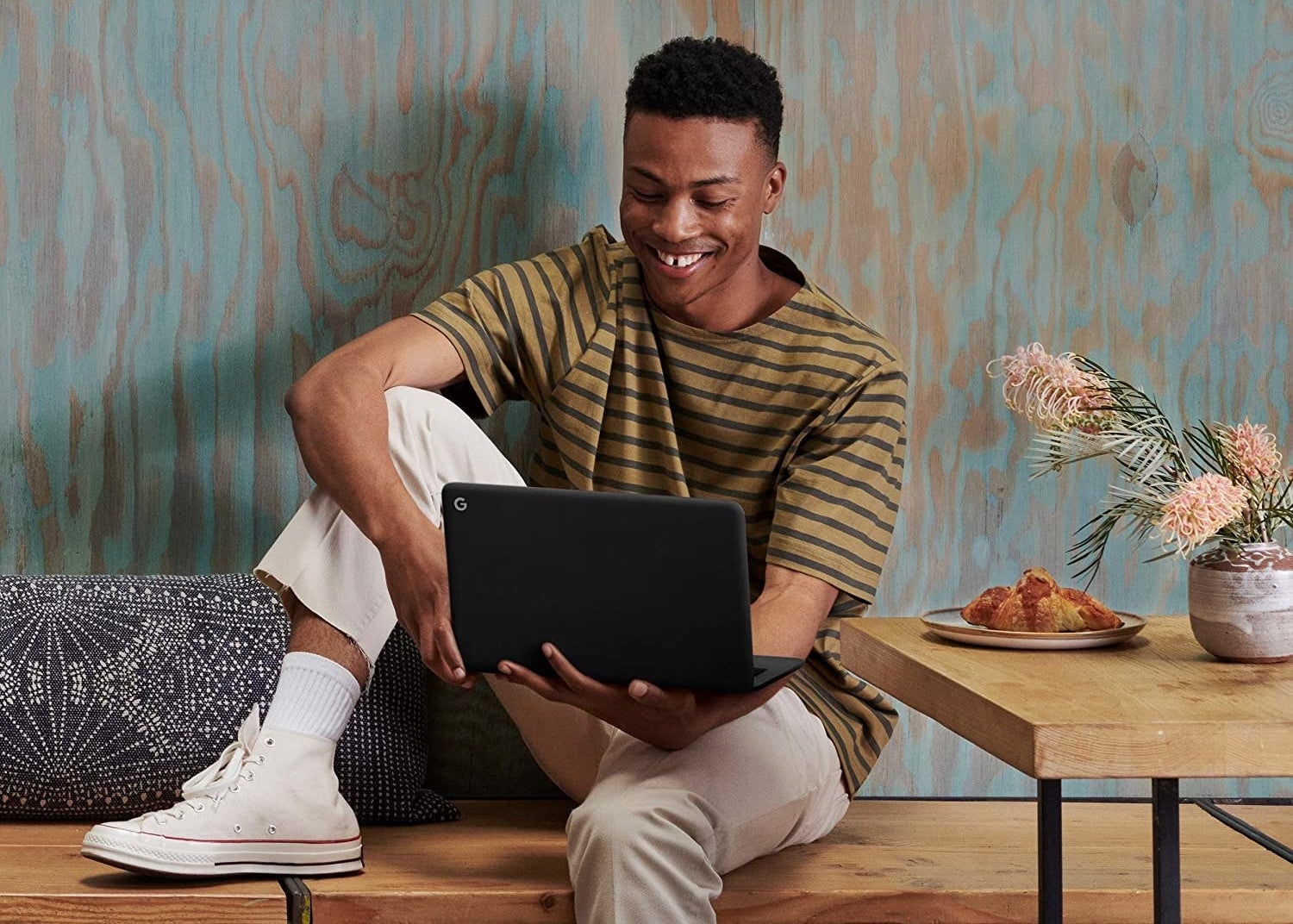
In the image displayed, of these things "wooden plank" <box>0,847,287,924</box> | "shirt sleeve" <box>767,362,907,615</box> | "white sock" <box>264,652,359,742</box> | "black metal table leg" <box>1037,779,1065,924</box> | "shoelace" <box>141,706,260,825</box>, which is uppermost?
"shirt sleeve" <box>767,362,907,615</box>

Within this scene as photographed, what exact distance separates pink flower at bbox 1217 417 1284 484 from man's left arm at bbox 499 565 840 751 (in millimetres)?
432

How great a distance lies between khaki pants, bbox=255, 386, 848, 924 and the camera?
4.09 ft

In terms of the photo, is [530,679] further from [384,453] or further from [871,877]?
[871,877]

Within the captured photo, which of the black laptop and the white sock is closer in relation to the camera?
the black laptop

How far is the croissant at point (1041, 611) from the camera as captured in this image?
130cm

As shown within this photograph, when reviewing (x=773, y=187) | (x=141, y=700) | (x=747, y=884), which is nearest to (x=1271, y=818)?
(x=747, y=884)

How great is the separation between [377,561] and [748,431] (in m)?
0.44

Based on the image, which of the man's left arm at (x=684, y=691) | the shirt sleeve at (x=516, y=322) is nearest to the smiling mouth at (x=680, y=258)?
the shirt sleeve at (x=516, y=322)

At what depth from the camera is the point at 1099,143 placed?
1.91 m

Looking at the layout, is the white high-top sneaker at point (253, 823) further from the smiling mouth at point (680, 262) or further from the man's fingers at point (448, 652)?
the smiling mouth at point (680, 262)

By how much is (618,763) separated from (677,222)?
0.60 metres

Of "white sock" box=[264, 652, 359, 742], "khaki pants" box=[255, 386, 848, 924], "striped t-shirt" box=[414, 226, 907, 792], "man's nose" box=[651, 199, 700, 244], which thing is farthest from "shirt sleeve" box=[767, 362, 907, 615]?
"white sock" box=[264, 652, 359, 742]

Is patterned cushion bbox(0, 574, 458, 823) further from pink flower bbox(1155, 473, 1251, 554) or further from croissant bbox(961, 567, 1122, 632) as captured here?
pink flower bbox(1155, 473, 1251, 554)

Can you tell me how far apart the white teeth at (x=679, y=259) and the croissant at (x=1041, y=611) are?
522mm
